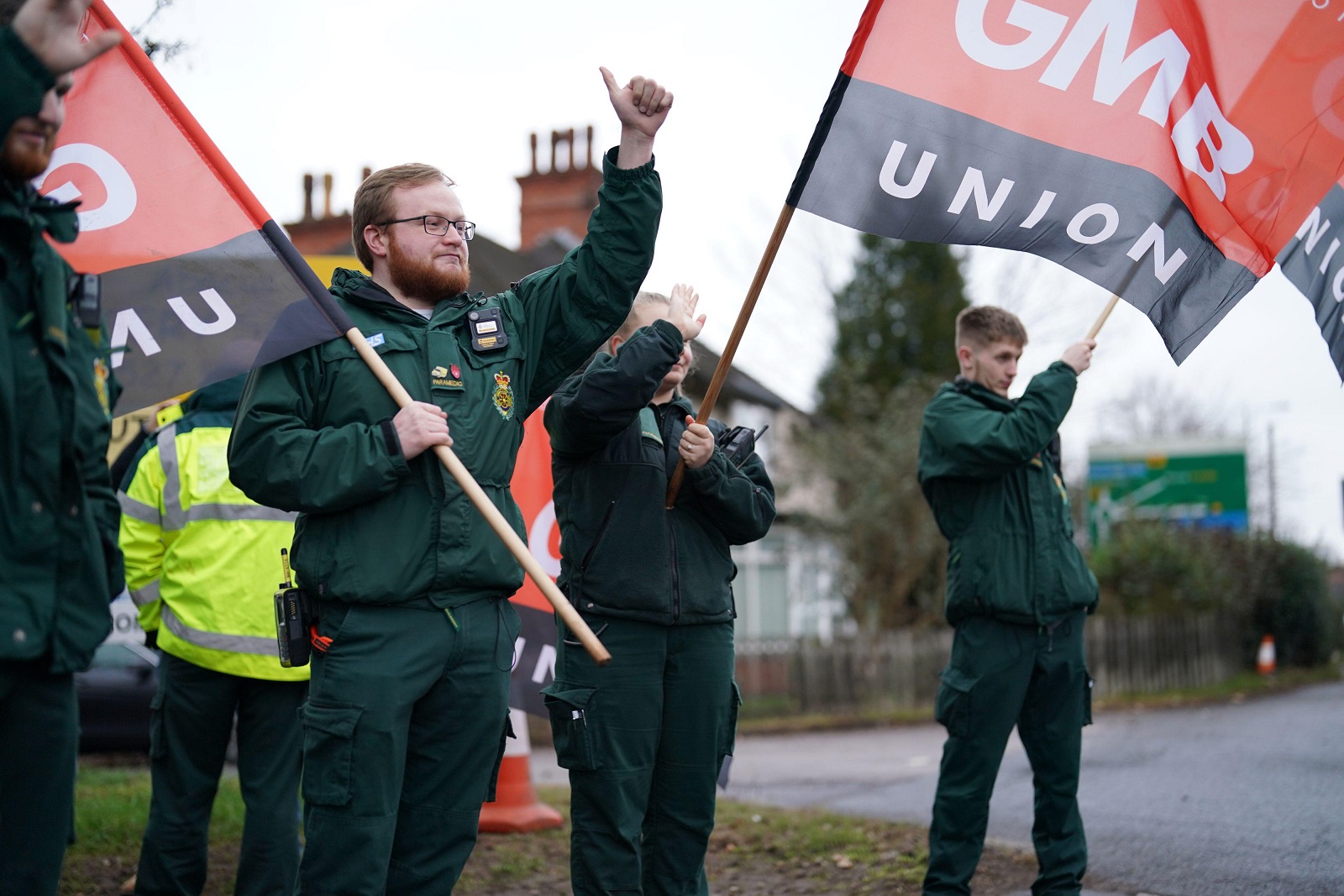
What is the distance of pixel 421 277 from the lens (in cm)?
351

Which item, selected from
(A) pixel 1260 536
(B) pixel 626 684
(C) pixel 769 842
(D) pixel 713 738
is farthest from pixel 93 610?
(A) pixel 1260 536

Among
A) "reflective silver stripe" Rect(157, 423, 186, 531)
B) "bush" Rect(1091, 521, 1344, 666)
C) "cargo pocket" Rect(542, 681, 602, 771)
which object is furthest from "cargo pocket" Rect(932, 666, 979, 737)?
"bush" Rect(1091, 521, 1344, 666)

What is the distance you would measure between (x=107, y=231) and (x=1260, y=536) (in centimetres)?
2362

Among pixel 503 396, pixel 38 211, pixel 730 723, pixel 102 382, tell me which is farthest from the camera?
pixel 730 723

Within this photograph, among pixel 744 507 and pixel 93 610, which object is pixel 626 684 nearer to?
pixel 744 507

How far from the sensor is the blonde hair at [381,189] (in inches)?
139

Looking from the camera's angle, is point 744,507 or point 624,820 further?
point 744,507

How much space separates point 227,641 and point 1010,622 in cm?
288

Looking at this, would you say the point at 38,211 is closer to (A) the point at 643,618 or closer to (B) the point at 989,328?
(A) the point at 643,618

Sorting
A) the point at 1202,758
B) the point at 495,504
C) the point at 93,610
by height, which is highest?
the point at 495,504

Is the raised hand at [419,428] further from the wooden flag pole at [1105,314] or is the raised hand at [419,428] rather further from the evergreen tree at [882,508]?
the evergreen tree at [882,508]

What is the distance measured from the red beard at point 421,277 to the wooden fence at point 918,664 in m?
15.6

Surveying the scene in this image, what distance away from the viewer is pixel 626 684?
388 cm

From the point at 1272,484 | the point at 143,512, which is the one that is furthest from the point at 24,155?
the point at 1272,484
